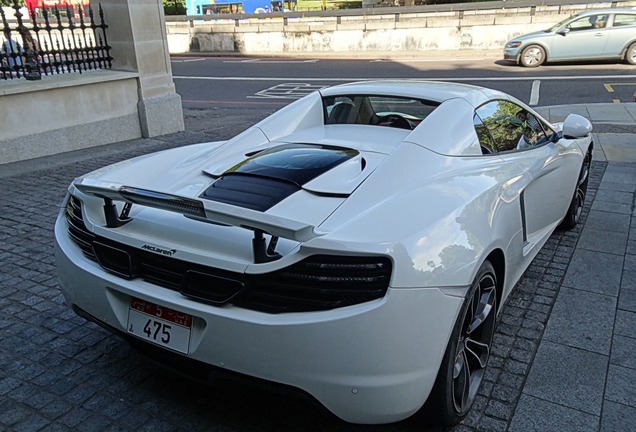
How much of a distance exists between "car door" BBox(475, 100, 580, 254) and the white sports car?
0.04 meters

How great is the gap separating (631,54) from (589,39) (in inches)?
53.9

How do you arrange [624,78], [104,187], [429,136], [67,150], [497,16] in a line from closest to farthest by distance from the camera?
1. [104,187]
2. [429,136]
3. [67,150]
4. [624,78]
5. [497,16]

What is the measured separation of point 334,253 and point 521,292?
2.33 m

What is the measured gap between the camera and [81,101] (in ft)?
26.2

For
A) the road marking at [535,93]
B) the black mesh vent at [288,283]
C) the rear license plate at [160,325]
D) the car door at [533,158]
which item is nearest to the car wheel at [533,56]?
the road marking at [535,93]

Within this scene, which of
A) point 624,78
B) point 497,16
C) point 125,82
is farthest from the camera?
point 497,16

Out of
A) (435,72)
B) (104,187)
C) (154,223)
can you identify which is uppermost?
(104,187)

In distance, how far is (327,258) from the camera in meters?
2.01

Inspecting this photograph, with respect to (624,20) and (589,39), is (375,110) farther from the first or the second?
(624,20)

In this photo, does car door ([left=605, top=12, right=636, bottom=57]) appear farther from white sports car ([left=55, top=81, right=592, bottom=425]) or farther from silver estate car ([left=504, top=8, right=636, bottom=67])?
white sports car ([left=55, top=81, right=592, bottom=425])

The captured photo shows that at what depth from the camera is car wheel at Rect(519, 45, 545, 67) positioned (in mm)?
17125

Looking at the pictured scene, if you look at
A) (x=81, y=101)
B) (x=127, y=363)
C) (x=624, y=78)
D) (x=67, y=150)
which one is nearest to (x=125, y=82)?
(x=81, y=101)

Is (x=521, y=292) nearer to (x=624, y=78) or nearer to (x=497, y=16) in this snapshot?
(x=624, y=78)

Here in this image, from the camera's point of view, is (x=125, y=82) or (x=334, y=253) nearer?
(x=334, y=253)
